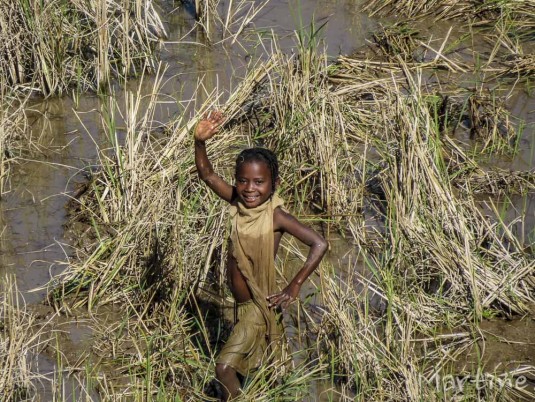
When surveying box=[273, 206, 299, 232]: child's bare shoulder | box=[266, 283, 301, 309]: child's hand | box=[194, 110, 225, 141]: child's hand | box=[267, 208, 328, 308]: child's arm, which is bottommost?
box=[266, 283, 301, 309]: child's hand

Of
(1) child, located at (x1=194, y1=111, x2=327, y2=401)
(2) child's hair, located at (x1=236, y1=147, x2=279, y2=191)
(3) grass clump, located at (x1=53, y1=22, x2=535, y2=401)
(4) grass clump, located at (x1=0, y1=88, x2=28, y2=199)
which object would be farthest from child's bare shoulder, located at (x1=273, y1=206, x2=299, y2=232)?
(4) grass clump, located at (x1=0, y1=88, x2=28, y2=199)

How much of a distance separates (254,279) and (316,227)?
1532mm

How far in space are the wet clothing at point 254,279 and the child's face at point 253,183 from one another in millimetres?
45

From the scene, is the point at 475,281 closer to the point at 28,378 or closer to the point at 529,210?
the point at 529,210

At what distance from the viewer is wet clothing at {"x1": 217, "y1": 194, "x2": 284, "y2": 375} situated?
4.49 metres

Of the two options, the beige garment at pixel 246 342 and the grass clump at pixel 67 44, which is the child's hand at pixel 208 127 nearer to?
the beige garment at pixel 246 342

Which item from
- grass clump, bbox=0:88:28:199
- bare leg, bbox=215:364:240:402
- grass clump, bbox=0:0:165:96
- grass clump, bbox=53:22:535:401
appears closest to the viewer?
bare leg, bbox=215:364:240:402

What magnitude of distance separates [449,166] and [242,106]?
49.4 inches

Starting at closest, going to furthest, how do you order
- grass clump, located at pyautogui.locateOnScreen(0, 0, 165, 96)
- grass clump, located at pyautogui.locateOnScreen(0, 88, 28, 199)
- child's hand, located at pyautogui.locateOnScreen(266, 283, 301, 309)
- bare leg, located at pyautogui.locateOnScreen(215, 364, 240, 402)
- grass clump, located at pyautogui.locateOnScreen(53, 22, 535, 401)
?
child's hand, located at pyautogui.locateOnScreen(266, 283, 301, 309) < bare leg, located at pyautogui.locateOnScreen(215, 364, 240, 402) < grass clump, located at pyautogui.locateOnScreen(53, 22, 535, 401) < grass clump, located at pyautogui.locateOnScreen(0, 88, 28, 199) < grass clump, located at pyautogui.locateOnScreen(0, 0, 165, 96)

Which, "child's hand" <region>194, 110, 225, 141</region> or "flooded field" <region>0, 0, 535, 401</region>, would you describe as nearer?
"child's hand" <region>194, 110, 225, 141</region>

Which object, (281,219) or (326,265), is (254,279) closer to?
(281,219)

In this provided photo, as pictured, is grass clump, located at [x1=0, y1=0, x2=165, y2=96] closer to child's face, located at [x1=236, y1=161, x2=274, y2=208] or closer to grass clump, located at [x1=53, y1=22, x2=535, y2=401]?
grass clump, located at [x1=53, y1=22, x2=535, y2=401]

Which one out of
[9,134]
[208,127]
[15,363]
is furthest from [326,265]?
[9,134]

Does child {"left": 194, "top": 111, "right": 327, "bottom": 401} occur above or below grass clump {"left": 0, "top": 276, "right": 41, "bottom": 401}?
above
